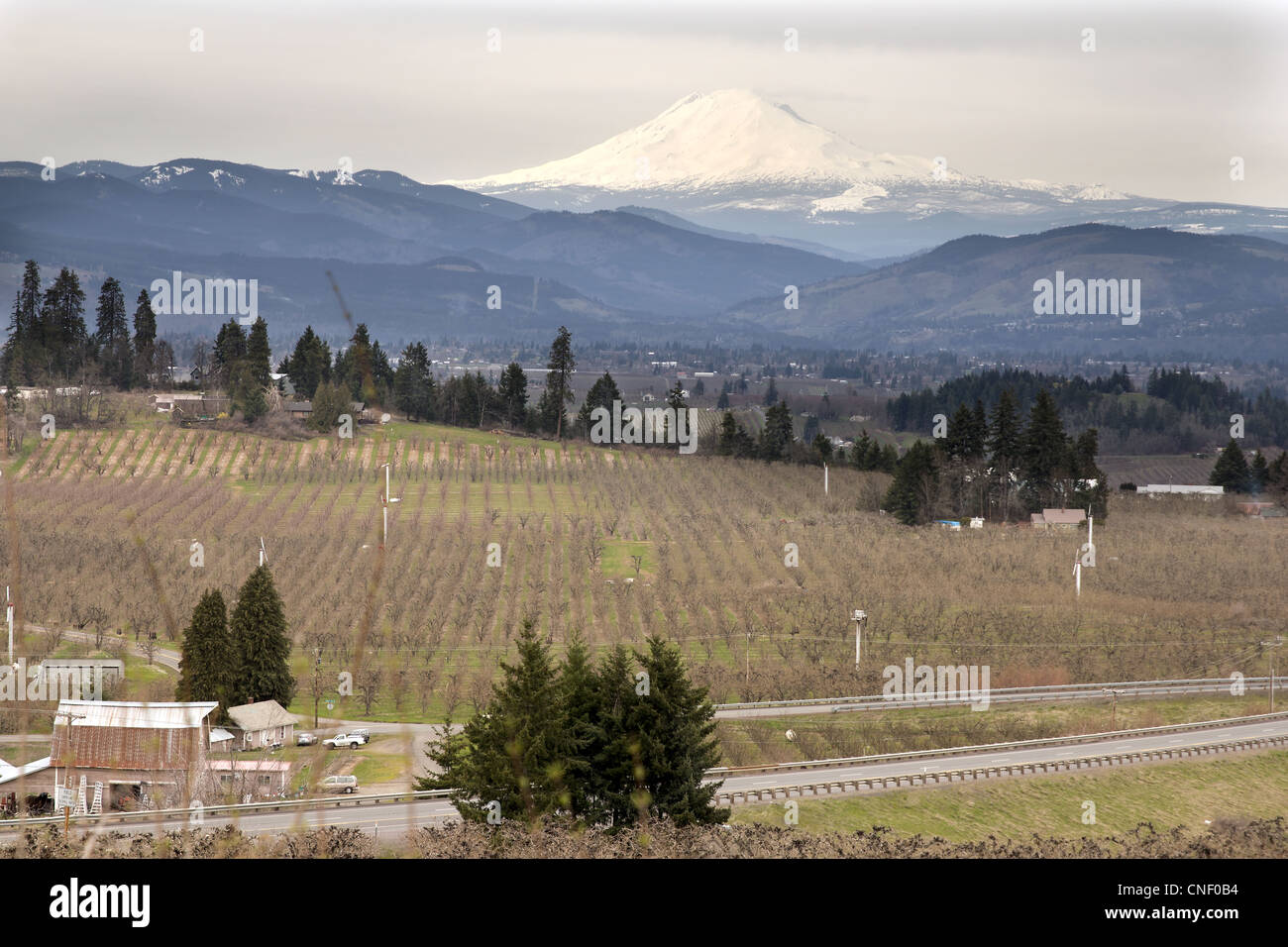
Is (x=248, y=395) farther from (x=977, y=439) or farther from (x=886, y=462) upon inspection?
(x=977, y=439)

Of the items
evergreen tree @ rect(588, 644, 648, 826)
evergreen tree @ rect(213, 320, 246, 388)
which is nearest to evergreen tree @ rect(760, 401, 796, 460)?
evergreen tree @ rect(213, 320, 246, 388)

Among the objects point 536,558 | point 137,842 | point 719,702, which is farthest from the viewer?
point 536,558

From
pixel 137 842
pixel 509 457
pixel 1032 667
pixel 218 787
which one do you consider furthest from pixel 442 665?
pixel 509 457

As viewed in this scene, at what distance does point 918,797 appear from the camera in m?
27.3

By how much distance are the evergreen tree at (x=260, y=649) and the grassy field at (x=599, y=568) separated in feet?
6.14

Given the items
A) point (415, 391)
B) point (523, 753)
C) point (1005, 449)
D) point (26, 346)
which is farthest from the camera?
point (415, 391)

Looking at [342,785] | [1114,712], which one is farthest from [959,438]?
[342,785]

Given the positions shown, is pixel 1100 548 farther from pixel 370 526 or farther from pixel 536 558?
pixel 370 526

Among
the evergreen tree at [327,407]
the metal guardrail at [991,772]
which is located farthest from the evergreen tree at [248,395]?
the metal guardrail at [991,772]

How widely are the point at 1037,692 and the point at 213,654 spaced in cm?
2133

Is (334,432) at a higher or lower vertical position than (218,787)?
higher

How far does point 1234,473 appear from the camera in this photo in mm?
79312

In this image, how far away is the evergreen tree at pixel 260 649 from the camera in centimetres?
3372
